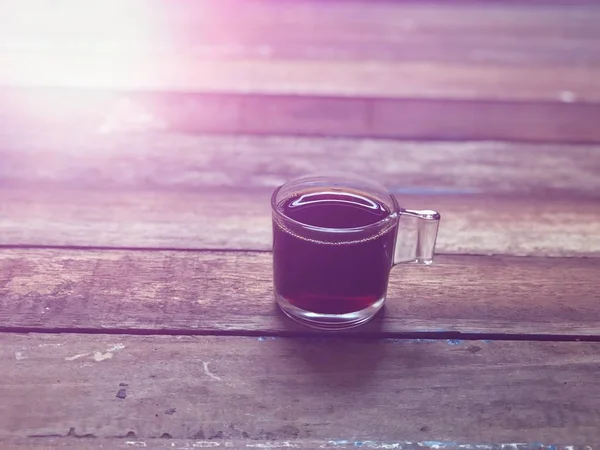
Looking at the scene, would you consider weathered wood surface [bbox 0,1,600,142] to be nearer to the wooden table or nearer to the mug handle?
the wooden table

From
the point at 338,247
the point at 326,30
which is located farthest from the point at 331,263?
the point at 326,30

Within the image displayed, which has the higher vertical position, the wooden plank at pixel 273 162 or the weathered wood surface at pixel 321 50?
the weathered wood surface at pixel 321 50

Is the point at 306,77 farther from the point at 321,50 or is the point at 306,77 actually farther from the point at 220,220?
the point at 220,220

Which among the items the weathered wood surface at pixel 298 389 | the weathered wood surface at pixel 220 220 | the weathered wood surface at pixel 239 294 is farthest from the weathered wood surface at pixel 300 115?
the weathered wood surface at pixel 298 389

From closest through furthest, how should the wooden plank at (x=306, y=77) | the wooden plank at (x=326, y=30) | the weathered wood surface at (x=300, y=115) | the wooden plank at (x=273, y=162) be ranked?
the wooden plank at (x=273, y=162)
the weathered wood surface at (x=300, y=115)
the wooden plank at (x=306, y=77)
the wooden plank at (x=326, y=30)

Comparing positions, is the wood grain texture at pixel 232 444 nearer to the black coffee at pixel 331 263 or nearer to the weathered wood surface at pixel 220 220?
the black coffee at pixel 331 263

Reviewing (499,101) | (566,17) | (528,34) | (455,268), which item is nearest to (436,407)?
(455,268)

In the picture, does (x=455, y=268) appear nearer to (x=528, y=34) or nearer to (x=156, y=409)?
(x=156, y=409)

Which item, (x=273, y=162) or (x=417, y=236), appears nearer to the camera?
(x=417, y=236)
